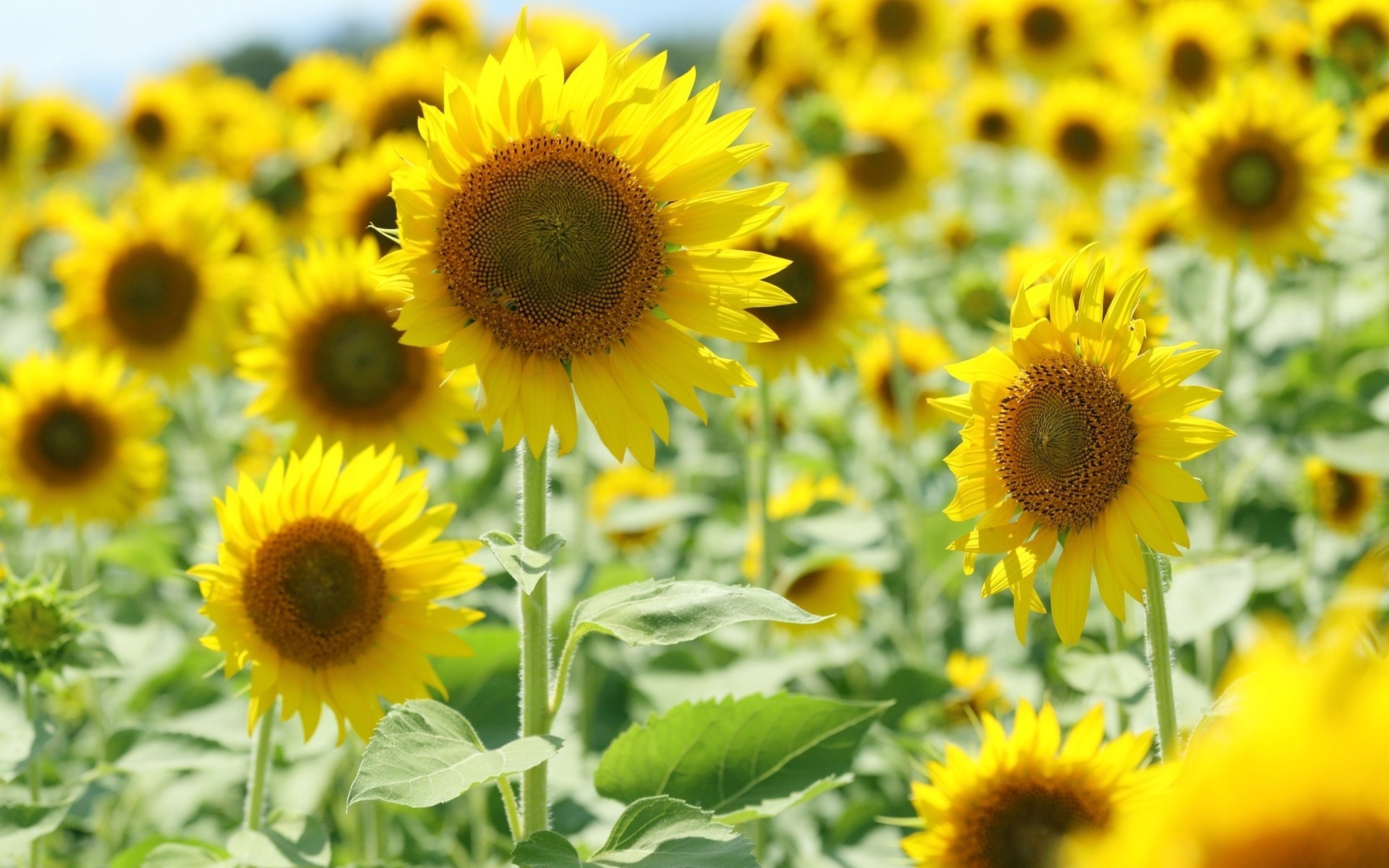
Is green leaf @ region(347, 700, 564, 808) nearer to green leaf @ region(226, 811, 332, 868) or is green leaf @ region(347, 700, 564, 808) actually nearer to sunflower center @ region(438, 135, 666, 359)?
green leaf @ region(226, 811, 332, 868)

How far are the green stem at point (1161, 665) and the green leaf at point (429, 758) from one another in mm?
888

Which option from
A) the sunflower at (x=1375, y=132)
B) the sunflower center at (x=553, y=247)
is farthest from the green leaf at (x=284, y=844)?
the sunflower at (x=1375, y=132)

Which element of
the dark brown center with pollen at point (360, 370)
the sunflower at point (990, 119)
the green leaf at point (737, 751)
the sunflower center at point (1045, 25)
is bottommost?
the green leaf at point (737, 751)

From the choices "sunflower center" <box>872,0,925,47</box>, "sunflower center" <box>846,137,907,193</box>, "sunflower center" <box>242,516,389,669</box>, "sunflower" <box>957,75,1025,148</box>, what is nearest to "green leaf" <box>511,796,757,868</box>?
"sunflower center" <box>242,516,389,669</box>

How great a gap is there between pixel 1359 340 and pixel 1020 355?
309 cm

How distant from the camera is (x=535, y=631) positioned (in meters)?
1.84

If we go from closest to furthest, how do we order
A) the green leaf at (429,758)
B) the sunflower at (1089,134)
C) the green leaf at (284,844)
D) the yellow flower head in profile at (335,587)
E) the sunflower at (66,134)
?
the green leaf at (429,758)
the green leaf at (284,844)
the yellow flower head in profile at (335,587)
the sunflower at (1089,134)
the sunflower at (66,134)

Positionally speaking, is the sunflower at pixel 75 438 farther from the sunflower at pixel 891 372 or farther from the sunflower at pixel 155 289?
the sunflower at pixel 891 372

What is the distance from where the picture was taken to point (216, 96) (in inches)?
313

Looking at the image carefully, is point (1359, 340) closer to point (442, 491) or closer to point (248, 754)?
point (442, 491)

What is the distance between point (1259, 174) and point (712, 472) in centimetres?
234

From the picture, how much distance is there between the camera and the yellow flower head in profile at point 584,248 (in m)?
1.79

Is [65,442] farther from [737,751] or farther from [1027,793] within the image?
[1027,793]

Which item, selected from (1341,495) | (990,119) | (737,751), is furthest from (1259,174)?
(990,119)
